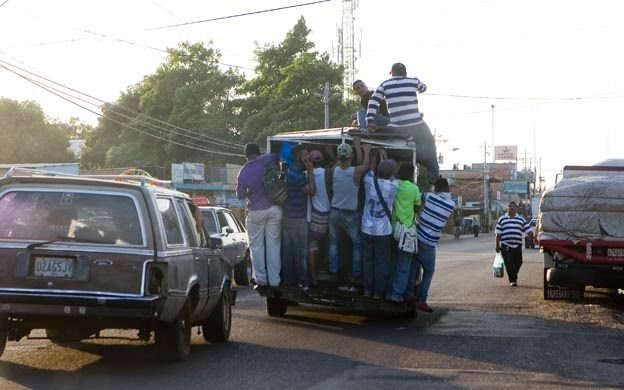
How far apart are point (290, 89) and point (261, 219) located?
4673 cm

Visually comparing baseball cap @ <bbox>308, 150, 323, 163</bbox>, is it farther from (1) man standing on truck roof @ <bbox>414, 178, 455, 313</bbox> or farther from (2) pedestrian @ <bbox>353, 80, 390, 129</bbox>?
(1) man standing on truck roof @ <bbox>414, 178, 455, 313</bbox>

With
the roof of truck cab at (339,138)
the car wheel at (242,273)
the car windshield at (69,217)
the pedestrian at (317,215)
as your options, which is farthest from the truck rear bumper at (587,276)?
the car windshield at (69,217)

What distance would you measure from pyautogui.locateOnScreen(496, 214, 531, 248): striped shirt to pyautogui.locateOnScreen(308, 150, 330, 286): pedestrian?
8766 mm

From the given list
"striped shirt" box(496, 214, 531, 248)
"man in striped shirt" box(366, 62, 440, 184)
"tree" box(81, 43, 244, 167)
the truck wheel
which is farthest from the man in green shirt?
"tree" box(81, 43, 244, 167)

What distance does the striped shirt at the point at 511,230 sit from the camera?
19.2 m

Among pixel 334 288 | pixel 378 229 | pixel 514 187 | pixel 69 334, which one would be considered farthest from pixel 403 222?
pixel 514 187

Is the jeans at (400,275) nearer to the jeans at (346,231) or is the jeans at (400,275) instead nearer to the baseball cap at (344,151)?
the jeans at (346,231)

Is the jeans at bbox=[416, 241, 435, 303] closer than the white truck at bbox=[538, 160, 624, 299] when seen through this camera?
Yes

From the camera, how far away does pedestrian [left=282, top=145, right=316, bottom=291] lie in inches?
448

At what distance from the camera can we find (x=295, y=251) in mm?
11445

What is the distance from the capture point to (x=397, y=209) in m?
11.3

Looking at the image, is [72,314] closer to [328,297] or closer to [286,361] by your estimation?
[286,361]

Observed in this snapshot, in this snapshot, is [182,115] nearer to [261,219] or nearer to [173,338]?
[261,219]

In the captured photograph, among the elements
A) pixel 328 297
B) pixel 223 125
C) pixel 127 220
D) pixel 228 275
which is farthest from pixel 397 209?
pixel 223 125
